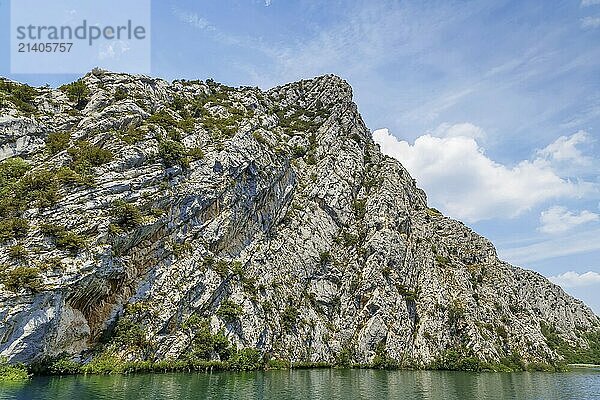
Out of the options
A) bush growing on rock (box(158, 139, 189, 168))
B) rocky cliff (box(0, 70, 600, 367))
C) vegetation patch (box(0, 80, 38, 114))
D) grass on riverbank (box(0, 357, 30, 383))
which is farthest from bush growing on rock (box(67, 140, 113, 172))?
grass on riverbank (box(0, 357, 30, 383))

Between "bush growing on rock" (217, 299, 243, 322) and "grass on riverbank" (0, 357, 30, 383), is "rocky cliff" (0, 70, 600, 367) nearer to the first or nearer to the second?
"bush growing on rock" (217, 299, 243, 322)

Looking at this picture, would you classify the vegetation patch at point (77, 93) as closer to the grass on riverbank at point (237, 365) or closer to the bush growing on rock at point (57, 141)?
the bush growing on rock at point (57, 141)

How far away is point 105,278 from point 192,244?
18998mm

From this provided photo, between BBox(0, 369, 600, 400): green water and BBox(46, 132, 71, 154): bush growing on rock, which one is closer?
BBox(0, 369, 600, 400): green water

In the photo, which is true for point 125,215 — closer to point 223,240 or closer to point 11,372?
point 223,240

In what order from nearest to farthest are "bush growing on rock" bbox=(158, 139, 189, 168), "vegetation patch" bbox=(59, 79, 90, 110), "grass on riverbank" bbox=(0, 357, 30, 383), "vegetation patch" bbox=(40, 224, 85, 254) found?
1. "grass on riverbank" bbox=(0, 357, 30, 383)
2. "vegetation patch" bbox=(40, 224, 85, 254)
3. "bush growing on rock" bbox=(158, 139, 189, 168)
4. "vegetation patch" bbox=(59, 79, 90, 110)

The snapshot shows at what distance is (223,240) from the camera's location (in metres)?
83.8

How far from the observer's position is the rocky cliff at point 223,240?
58719 mm

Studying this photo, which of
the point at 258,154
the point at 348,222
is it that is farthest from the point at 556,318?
the point at 258,154

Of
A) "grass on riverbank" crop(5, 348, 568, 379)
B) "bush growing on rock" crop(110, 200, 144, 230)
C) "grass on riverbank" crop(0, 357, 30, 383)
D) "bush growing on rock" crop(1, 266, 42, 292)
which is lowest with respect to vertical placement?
"grass on riverbank" crop(5, 348, 568, 379)

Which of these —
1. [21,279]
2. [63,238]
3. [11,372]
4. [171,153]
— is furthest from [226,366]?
[171,153]

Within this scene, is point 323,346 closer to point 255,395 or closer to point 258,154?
point 258,154

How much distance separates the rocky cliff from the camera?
5872 cm

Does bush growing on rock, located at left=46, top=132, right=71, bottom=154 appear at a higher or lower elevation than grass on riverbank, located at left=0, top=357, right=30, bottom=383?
higher
